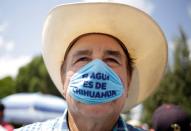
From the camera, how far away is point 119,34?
2322 millimetres

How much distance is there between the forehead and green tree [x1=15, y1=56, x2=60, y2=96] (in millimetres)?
50609

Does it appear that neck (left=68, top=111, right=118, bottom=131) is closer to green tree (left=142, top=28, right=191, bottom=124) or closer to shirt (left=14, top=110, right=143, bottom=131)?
shirt (left=14, top=110, right=143, bottom=131)

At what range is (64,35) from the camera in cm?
233

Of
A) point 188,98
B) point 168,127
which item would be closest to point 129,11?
point 168,127

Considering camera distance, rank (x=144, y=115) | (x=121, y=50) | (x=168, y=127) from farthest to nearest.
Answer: (x=144, y=115) < (x=168, y=127) < (x=121, y=50)

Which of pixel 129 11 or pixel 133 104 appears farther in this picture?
pixel 133 104

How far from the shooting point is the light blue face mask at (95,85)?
195 cm

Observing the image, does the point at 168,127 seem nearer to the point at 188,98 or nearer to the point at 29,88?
the point at 188,98

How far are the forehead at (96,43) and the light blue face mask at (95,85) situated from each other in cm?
11

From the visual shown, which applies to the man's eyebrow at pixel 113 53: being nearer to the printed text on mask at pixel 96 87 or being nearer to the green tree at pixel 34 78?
the printed text on mask at pixel 96 87

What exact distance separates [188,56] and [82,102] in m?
25.3

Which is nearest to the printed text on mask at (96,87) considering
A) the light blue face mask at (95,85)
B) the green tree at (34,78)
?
the light blue face mask at (95,85)

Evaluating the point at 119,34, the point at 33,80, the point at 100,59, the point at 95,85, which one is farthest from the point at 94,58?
the point at 33,80

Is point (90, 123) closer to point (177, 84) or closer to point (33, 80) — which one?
point (177, 84)
